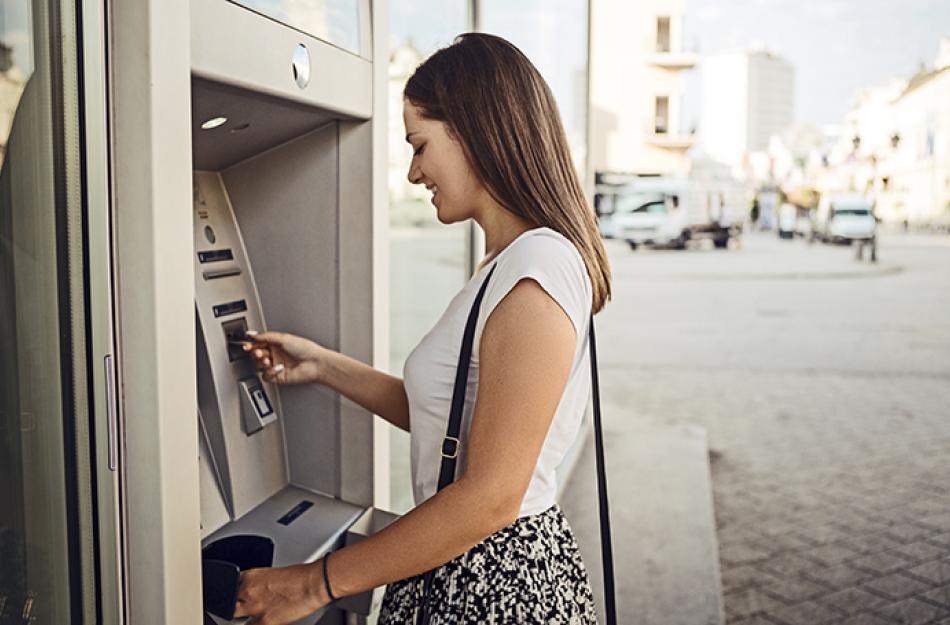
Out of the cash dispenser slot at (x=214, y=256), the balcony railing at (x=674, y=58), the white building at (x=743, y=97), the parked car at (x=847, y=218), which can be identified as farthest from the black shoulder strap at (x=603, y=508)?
the white building at (x=743, y=97)

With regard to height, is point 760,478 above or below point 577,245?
below

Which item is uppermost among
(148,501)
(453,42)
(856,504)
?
(453,42)

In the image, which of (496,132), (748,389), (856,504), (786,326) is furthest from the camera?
(786,326)

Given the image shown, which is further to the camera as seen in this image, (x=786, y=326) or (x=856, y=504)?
(x=786, y=326)

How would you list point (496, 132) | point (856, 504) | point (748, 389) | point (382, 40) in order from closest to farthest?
1. point (496, 132)
2. point (382, 40)
3. point (856, 504)
4. point (748, 389)

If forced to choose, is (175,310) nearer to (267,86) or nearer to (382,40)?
(267,86)

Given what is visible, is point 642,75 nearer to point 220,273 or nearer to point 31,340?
point 220,273

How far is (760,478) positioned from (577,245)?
453 cm

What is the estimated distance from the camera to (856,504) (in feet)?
16.4

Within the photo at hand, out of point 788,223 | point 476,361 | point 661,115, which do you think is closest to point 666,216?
point 661,115

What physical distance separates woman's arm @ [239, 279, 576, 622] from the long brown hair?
0.57ft

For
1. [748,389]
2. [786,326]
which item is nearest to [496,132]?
[748,389]

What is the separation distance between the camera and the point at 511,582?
1366 millimetres

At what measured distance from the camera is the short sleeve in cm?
125
